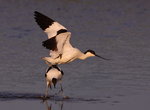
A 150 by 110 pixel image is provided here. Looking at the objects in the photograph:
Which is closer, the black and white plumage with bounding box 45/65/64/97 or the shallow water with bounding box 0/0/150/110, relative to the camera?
the shallow water with bounding box 0/0/150/110

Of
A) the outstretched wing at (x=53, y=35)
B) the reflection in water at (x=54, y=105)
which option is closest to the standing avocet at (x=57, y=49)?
the outstretched wing at (x=53, y=35)

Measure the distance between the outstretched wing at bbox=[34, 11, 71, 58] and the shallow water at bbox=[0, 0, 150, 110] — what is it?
1.96 feet

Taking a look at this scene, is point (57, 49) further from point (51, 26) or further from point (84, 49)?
point (84, 49)

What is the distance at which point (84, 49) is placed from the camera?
1523cm

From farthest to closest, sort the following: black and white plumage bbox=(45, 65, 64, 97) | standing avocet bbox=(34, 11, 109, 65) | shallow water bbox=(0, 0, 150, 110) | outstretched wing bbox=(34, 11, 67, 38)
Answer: outstretched wing bbox=(34, 11, 67, 38) < standing avocet bbox=(34, 11, 109, 65) < black and white plumage bbox=(45, 65, 64, 97) < shallow water bbox=(0, 0, 150, 110)

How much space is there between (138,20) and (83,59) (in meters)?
5.68

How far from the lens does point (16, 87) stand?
11945mm

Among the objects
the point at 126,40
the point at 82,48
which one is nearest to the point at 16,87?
the point at 82,48

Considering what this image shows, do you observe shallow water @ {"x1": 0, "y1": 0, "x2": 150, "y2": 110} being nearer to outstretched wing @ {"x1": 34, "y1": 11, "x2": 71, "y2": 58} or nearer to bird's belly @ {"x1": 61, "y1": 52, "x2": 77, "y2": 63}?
bird's belly @ {"x1": 61, "y1": 52, "x2": 77, "y2": 63}

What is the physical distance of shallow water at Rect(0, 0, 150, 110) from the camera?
11.4 metres

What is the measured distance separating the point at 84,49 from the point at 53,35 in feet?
8.25

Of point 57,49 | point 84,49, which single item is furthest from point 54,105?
point 84,49

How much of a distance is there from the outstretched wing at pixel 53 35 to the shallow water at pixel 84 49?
60cm

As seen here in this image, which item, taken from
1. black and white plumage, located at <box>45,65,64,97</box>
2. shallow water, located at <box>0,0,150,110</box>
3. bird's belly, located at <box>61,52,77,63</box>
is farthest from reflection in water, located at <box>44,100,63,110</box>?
bird's belly, located at <box>61,52,77,63</box>
